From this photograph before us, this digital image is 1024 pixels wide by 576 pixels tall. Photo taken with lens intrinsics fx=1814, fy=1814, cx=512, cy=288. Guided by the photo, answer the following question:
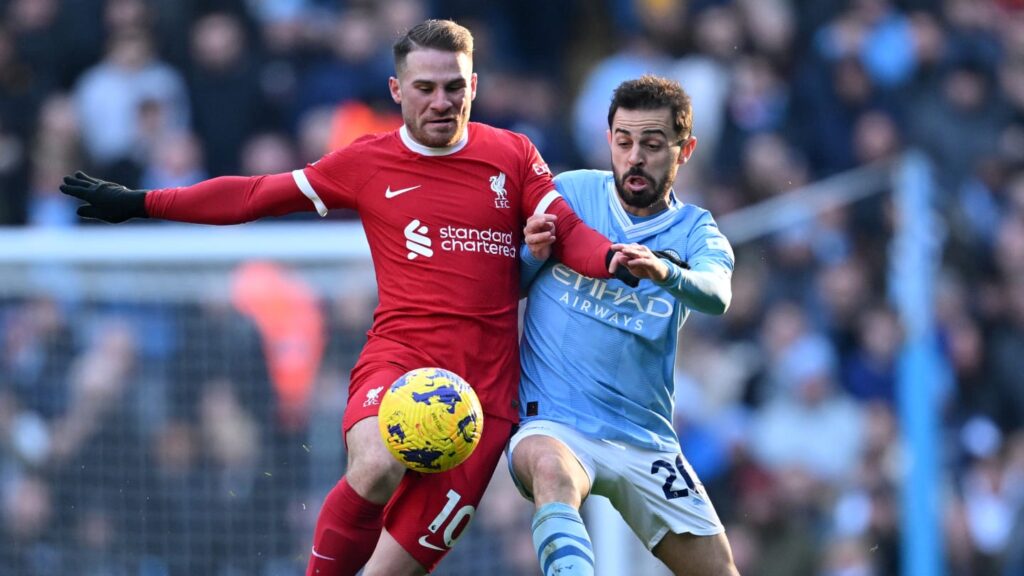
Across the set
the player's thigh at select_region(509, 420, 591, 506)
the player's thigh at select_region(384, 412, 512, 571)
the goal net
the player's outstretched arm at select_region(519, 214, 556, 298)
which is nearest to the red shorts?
the player's thigh at select_region(384, 412, 512, 571)

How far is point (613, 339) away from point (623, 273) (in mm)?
524

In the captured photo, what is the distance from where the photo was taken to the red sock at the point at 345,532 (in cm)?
694

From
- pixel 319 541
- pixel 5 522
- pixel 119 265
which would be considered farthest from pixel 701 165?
pixel 319 541

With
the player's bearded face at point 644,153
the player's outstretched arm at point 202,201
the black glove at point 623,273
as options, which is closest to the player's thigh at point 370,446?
the player's outstretched arm at point 202,201

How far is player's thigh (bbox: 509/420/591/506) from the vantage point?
265 inches

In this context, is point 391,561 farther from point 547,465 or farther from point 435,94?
point 435,94

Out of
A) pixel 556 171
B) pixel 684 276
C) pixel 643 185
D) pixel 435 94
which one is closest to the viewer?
pixel 684 276

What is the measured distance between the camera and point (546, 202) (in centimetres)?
718

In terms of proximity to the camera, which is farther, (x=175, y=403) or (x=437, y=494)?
(x=175, y=403)

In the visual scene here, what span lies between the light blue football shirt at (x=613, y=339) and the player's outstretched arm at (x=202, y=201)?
1117 mm

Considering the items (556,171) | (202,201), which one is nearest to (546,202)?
(202,201)

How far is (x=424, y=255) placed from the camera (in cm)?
709

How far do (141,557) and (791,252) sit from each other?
454 centimetres

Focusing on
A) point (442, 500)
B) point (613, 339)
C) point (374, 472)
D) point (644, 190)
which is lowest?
point (442, 500)
